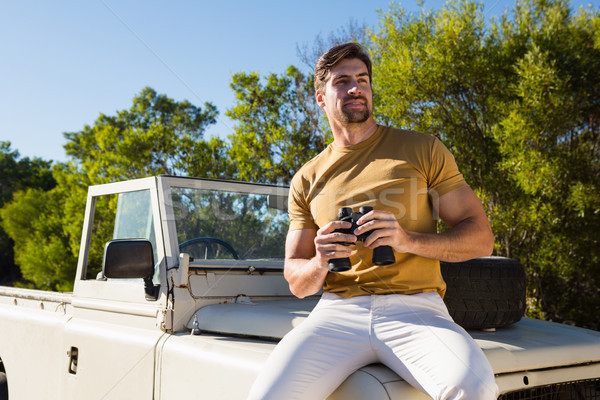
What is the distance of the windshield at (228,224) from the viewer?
10.3ft

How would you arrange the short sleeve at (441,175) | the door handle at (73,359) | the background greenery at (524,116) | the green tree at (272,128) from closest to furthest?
1. the short sleeve at (441,175)
2. the door handle at (73,359)
3. the background greenery at (524,116)
4. the green tree at (272,128)

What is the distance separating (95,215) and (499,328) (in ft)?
8.82

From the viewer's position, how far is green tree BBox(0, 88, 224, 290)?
1656cm

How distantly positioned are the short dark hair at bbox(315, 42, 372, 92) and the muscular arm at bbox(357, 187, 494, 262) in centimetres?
74

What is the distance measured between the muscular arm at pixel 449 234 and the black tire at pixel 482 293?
295 mm

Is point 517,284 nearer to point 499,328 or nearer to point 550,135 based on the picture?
point 499,328

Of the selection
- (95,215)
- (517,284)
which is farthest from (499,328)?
(95,215)

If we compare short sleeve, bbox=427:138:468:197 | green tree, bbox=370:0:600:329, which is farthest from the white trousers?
green tree, bbox=370:0:600:329

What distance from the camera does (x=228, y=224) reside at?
11.1 feet

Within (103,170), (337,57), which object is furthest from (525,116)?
(103,170)

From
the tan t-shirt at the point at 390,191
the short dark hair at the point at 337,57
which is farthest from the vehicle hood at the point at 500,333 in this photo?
the short dark hair at the point at 337,57

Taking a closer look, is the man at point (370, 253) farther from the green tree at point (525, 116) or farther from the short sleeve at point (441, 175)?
the green tree at point (525, 116)

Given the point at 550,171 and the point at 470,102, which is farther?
the point at 470,102

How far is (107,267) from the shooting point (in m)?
2.54
